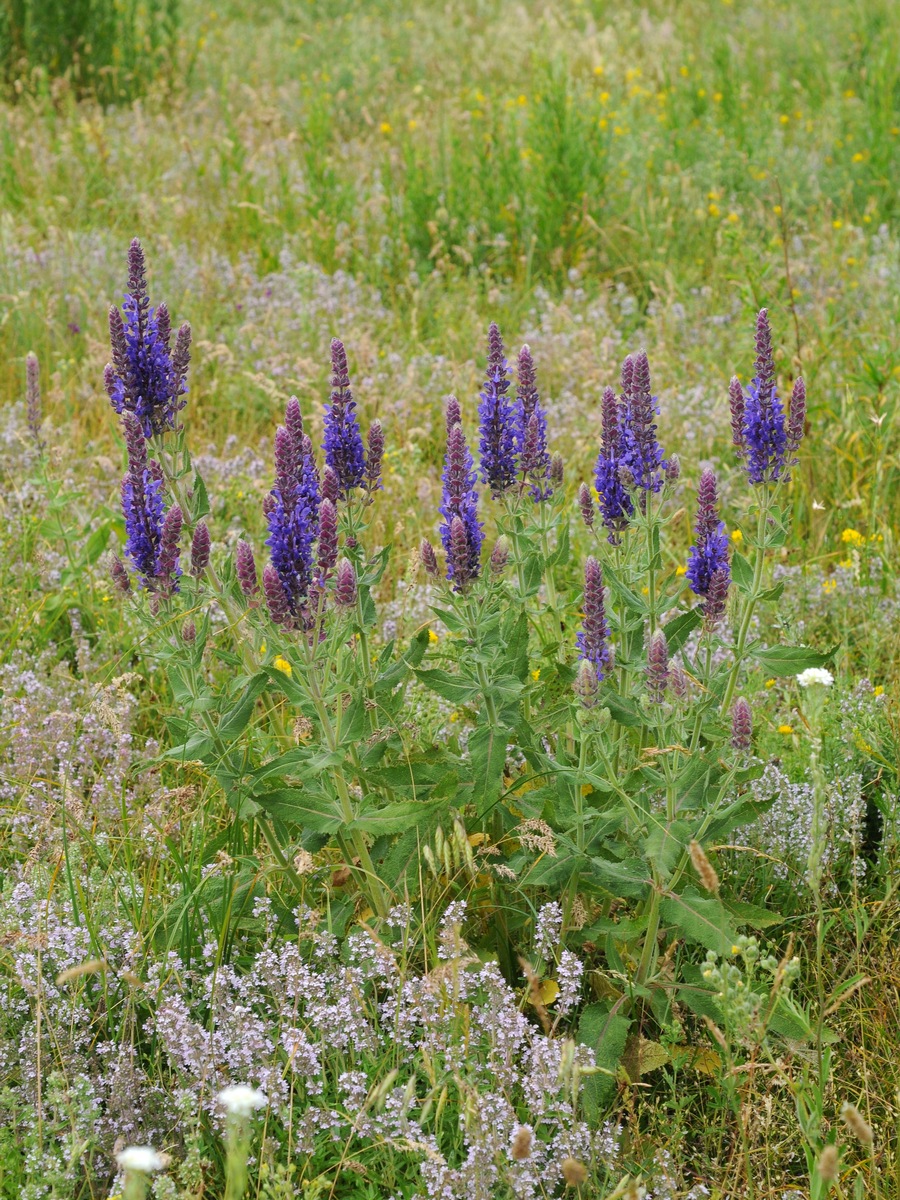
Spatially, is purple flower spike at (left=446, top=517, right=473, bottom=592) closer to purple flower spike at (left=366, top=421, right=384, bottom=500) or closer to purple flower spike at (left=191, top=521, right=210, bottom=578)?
purple flower spike at (left=366, top=421, right=384, bottom=500)

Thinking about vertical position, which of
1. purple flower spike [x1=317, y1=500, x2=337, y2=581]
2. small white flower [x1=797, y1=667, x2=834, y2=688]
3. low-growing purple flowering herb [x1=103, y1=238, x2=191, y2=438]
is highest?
low-growing purple flowering herb [x1=103, y1=238, x2=191, y2=438]

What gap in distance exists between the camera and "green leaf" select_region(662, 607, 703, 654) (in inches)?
99.7

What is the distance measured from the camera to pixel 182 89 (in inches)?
Result: 354

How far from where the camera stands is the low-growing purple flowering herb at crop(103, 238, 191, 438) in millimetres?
2506

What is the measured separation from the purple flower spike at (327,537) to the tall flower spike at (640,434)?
25.5 inches

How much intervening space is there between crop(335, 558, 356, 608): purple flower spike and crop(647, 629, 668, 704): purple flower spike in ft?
1.99

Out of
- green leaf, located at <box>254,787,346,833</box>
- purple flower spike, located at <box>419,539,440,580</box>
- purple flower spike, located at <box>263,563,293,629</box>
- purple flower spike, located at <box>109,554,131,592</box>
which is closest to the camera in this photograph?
purple flower spike, located at <box>263,563,293,629</box>

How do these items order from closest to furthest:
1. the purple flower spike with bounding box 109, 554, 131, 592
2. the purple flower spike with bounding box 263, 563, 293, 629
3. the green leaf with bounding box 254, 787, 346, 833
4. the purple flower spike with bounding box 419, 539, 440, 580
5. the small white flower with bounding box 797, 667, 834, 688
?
the purple flower spike with bounding box 263, 563, 293, 629
the small white flower with bounding box 797, 667, 834, 688
the green leaf with bounding box 254, 787, 346, 833
the purple flower spike with bounding box 419, 539, 440, 580
the purple flower spike with bounding box 109, 554, 131, 592

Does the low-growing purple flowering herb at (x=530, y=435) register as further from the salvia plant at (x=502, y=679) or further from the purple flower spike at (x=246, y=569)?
the purple flower spike at (x=246, y=569)

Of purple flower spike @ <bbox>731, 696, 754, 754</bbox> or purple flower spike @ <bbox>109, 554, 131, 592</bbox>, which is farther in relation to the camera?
purple flower spike @ <bbox>109, 554, 131, 592</bbox>

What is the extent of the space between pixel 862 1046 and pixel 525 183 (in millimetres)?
5598

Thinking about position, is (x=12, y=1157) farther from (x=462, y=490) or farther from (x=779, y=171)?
(x=779, y=171)

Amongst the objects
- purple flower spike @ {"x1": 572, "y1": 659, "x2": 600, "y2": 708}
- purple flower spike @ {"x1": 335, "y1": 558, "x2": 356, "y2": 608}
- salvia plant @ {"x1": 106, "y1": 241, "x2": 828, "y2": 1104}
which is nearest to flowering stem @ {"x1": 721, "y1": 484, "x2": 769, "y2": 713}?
salvia plant @ {"x1": 106, "y1": 241, "x2": 828, "y2": 1104}

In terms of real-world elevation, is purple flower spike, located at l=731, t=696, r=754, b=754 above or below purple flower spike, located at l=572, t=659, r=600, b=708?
below
